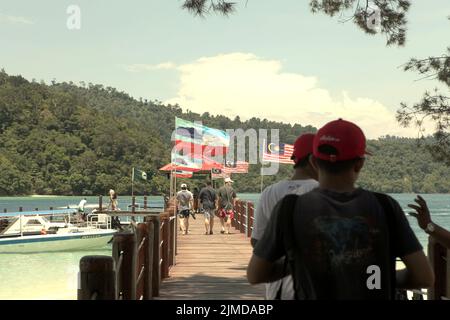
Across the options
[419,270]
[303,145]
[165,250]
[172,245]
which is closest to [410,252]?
[419,270]

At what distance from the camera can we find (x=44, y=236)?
110 ft

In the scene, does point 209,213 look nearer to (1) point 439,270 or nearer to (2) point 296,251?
(1) point 439,270

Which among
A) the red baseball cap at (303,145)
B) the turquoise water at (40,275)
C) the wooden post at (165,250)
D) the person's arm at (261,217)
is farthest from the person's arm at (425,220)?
the turquoise water at (40,275)

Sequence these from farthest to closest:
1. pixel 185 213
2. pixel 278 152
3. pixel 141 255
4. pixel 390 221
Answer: pixel 278 152 → pixel 185 213 → pixel 141 255 → pixel 390 221

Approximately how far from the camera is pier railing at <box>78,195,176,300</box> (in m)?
4.04

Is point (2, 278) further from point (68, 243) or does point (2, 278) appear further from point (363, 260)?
point (363, 260)

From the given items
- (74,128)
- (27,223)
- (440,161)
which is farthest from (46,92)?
(440,161)

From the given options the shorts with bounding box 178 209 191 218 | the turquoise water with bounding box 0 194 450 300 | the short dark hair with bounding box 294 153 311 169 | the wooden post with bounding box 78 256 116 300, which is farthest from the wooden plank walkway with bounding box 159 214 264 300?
the short dark hair with bounding box 294 153 311 169

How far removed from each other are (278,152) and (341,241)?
23.4m

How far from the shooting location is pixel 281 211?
8.30ft

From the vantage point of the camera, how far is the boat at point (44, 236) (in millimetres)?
33406

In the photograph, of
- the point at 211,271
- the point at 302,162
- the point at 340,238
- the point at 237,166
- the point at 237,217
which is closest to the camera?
the point at 340,238

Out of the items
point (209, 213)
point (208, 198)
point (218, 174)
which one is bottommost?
point (209, 213)

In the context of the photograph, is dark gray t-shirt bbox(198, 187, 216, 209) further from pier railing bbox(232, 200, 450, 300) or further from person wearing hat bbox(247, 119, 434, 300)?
person wearing hat bbox(247, 119, 434, 300)
